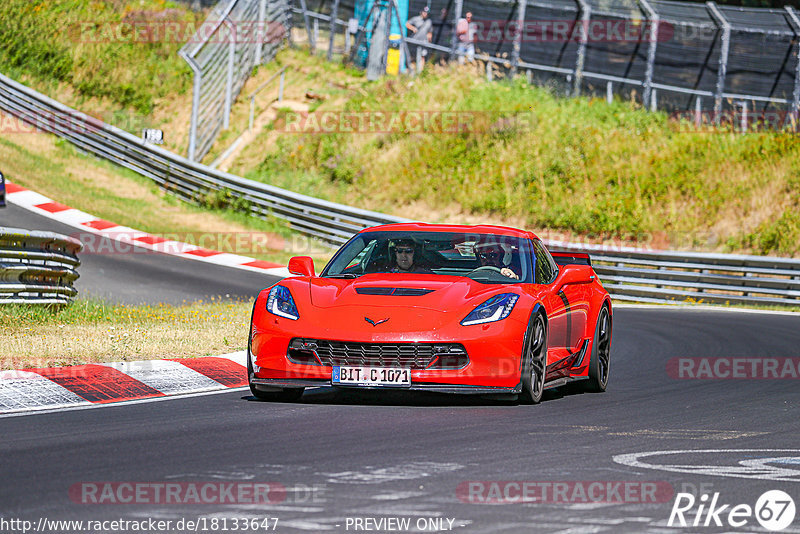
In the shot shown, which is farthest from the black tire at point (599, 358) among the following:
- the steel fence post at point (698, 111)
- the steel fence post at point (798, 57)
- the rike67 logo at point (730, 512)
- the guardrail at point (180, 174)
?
the steel fence post at point (698, 111)

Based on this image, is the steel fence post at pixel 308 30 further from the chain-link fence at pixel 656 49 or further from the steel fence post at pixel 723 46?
the steel fence post at pixel 723 46

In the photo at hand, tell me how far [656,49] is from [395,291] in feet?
69.1

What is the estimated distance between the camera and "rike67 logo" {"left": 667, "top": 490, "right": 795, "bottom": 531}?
4.92m

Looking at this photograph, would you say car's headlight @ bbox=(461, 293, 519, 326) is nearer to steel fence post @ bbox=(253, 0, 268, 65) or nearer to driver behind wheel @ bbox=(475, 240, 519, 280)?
driver behind wheel @ bbox=(475, 240, 519, 280)

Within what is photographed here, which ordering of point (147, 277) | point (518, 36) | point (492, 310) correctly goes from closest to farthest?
point (492, 310) → point (147, 277) → point (518, 36)

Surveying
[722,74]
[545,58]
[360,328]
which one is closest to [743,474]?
[360,328]

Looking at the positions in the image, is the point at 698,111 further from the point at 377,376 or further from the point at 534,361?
the point at 377,376

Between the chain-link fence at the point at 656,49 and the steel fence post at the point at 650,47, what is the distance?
2 centimetres

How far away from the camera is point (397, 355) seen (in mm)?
8070

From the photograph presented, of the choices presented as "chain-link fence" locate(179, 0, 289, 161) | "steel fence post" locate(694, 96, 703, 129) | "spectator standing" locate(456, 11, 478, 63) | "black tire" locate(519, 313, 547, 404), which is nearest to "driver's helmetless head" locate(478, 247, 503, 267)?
"black tire" locate(519, 313, 547, 404)

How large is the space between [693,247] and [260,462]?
69.1 feet

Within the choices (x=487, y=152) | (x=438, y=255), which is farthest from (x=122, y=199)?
(x=438, y=255)

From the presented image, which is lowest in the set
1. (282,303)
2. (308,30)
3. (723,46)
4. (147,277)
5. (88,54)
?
(147,277)

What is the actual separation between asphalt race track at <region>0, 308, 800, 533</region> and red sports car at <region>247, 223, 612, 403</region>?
9.1 inches
